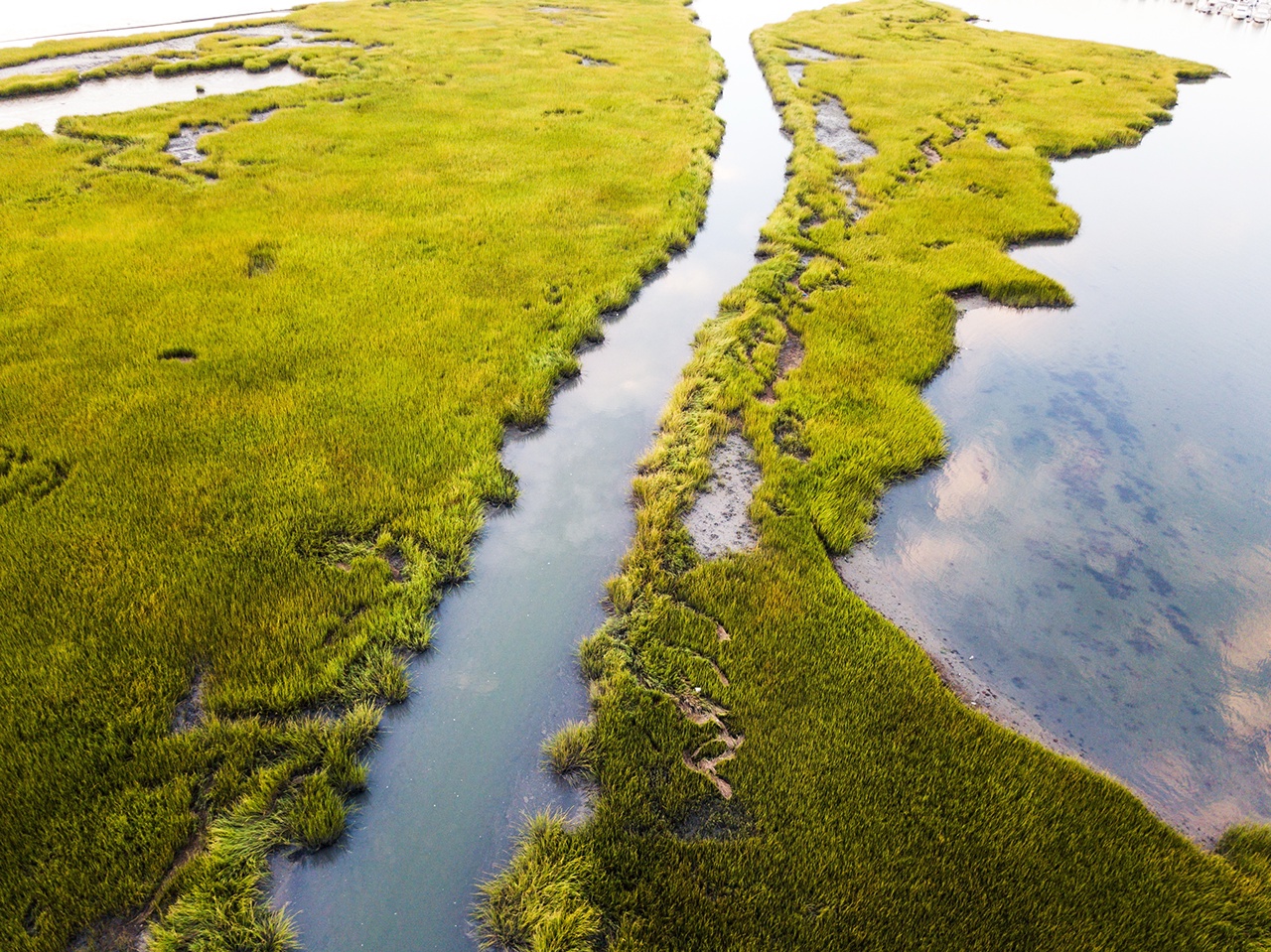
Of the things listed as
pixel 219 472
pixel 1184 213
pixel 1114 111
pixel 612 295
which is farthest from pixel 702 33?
pixel 219 472

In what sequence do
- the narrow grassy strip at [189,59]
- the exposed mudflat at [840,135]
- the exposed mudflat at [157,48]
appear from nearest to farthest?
the exposed mudflat at [840,135] → the narrow grassy strip at [189,59] → the exposed mudflat at [157,48]

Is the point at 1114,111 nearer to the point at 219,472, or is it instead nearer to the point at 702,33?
the point at 702,33

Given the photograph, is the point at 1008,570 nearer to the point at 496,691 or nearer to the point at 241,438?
the point at 496,691

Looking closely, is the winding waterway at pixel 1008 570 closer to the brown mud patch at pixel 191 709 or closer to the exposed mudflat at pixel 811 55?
the brown mud patch at pixel 191 709

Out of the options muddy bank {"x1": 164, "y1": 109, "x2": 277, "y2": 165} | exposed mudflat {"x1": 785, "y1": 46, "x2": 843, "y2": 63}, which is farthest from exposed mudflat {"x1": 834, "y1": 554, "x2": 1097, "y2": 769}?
exposed mudflat {"x1": 785, "y1": 46, "x2": 843, "y2": 63}

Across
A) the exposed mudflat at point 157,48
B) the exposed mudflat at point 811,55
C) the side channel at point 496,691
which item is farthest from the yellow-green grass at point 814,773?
the exposed mudflat at point 157,48
